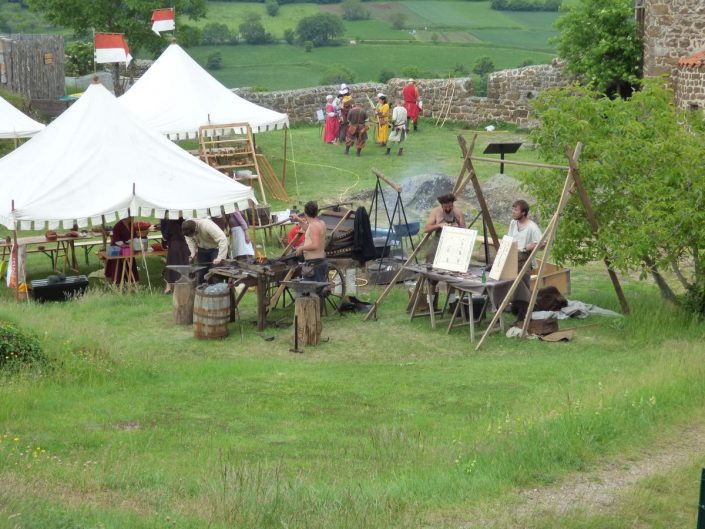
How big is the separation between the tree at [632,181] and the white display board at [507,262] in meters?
0.88

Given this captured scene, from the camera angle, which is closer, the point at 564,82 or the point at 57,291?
the point at 57,291

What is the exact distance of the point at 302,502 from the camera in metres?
7.03

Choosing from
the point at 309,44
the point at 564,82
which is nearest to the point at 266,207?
the point at 564,82

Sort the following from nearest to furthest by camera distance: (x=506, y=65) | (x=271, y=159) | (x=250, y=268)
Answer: (x=250, y=268), (x=271, y=159), (x=506, y=65)

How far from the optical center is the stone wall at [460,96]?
1199 inches

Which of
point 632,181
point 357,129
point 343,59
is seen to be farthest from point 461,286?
point 343,59

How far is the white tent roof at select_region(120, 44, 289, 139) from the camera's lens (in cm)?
2186

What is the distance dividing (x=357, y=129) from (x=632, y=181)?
46.7ft

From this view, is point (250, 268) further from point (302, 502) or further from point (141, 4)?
point (141, 4)

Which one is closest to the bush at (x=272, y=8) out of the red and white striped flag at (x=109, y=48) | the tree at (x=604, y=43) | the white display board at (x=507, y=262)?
the tree at (x=604, y=43)

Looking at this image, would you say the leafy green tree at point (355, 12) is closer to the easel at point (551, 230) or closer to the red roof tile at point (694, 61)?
the red roof tile at point (694, 61)

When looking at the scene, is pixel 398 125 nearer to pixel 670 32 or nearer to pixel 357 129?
pixel 357 129

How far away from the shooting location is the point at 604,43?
27.4 metres

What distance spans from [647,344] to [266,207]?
7.41 m
